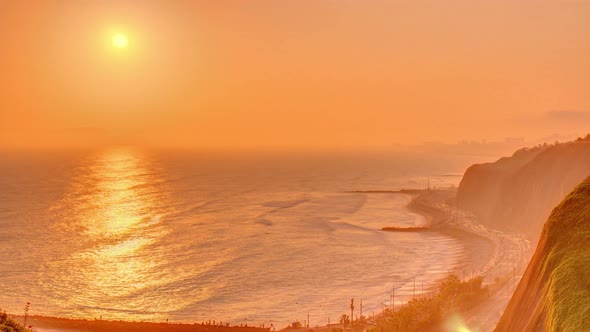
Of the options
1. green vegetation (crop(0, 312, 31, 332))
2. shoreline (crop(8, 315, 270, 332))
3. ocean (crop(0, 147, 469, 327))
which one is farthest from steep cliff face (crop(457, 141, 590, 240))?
green vegetation (crop(0, 312, 31, 332))

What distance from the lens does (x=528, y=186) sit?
132 meters

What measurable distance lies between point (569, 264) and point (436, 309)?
35.7 meters

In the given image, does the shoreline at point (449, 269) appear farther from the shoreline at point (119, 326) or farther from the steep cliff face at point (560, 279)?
the steep cliff face at point (560, 279)

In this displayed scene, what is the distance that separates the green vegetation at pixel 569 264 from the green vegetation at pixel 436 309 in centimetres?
2710

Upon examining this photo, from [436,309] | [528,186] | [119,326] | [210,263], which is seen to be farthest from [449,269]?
[119,326]

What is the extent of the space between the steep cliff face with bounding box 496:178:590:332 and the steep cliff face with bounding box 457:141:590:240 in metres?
87.8

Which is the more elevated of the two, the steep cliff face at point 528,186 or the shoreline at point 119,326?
the steep cliff face at point 528,186

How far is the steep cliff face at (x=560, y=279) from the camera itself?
25000mm

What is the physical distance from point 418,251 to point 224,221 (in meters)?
63.0

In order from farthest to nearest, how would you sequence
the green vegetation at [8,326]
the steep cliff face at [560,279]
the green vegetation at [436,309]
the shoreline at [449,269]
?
1. the shoreline at [449,269]
2. the green vegetation at [436,309]
3. the green vegetation at [8,326]
4. the steep cliff face at [560,279]

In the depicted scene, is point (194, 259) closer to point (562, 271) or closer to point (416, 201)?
point (562, 271)

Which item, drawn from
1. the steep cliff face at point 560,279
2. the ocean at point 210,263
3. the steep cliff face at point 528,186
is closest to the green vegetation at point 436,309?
the ocean at point 210,263

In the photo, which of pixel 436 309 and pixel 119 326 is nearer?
pixel 436 309

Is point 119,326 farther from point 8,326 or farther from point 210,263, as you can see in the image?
point 210,263
